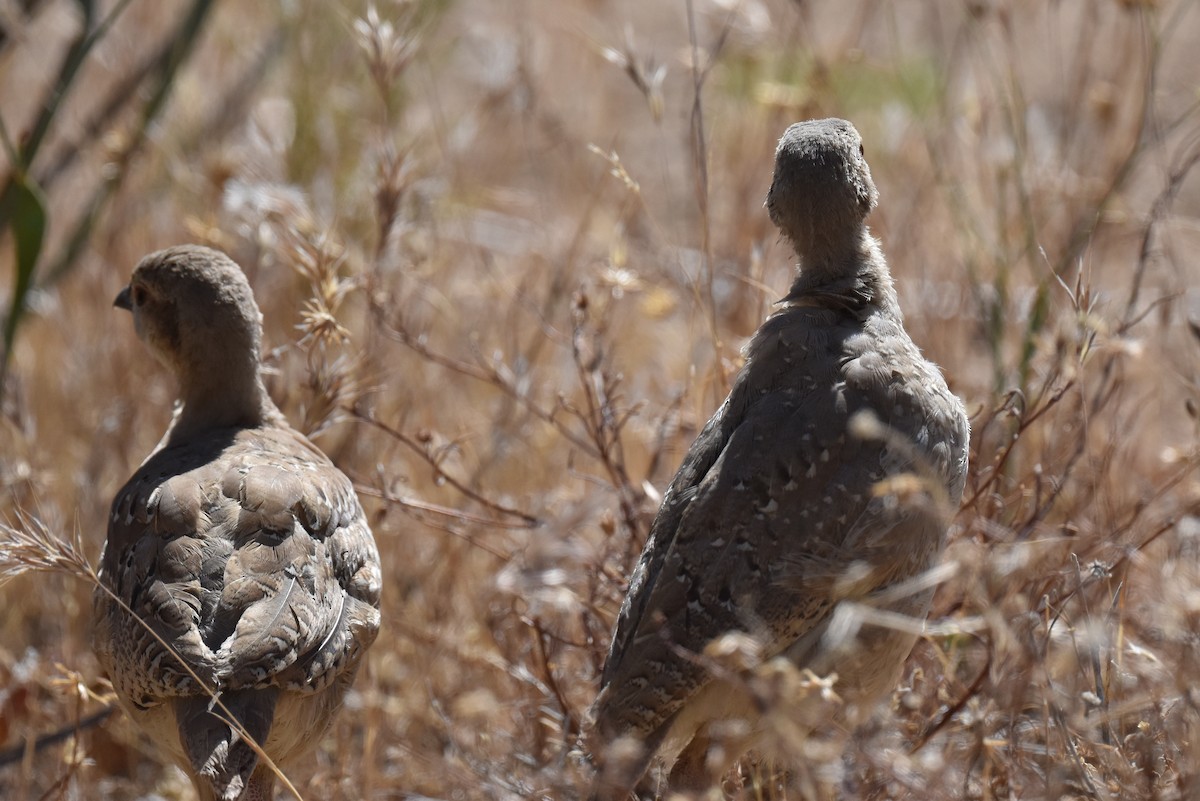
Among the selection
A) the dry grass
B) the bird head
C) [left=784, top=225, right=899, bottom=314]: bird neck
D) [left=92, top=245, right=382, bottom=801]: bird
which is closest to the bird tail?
[left=92, top=245, right=382, bottom=801]: bird

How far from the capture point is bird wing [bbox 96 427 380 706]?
406cm

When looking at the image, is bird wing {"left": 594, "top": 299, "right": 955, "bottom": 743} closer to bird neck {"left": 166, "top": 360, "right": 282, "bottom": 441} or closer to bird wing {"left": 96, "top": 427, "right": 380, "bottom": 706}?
bird wing {"left": 96, "top": 427, "right": 380, "bottom": 706}

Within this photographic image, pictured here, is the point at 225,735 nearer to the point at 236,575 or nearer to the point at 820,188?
the point at 236,575

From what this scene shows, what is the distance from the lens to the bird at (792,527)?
3.85 metres

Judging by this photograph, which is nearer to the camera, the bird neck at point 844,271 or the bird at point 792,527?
the bird at point 792,527

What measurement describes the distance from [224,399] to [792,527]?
2.35 meters

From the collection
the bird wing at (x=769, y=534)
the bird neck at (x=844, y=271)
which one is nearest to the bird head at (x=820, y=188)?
the bird neck at (x=844, y=271)

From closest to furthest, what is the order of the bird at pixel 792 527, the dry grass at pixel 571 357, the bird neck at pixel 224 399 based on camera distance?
the bird at pixel 792 527, the dry grass at pixel 571 357, the bird neck at pixel 224 399

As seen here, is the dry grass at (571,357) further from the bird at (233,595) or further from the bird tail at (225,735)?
the bird tail at (225,735)

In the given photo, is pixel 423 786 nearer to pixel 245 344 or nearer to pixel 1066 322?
pixel 245 344

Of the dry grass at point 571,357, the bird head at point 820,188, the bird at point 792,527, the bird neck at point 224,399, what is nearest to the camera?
the bird at point 792,527

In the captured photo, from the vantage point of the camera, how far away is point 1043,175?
733 centimetres

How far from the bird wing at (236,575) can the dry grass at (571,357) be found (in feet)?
0.93

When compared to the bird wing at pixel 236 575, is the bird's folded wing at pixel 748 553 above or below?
above
